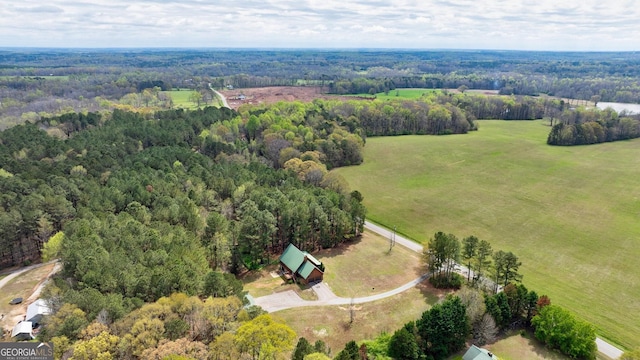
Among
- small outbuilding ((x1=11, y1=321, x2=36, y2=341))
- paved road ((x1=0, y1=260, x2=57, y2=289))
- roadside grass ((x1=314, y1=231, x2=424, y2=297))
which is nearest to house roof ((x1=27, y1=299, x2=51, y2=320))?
small outbuilding ((x1=11, y1=321, x2=36, y2=341))

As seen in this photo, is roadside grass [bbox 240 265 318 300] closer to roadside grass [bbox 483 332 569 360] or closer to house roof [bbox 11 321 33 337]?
roadside grass [bbox 483 332 569 360]

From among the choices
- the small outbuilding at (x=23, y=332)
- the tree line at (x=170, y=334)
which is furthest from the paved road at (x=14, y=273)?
the tree line at (x=170, y=334)

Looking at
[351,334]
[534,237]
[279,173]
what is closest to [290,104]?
[279,173]

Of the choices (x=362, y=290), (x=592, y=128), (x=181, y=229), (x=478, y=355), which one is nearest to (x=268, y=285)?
(x=362, y=290)

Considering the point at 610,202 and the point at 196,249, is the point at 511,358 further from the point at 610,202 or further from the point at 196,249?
the point at 610,202

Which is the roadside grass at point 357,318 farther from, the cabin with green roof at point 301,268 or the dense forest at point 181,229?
the cabin with green roof at point 301,268

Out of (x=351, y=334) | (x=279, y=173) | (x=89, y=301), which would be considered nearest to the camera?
(x=89, y=301)

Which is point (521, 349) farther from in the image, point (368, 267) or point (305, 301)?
point (305, 301)
